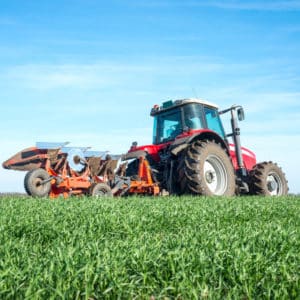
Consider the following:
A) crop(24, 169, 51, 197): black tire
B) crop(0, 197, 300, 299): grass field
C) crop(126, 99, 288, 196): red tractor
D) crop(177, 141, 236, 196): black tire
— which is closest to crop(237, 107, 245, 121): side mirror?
crop(126, 99, 288, 196): red tractor

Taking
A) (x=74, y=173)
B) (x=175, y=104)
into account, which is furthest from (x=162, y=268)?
(x=175, y=104)

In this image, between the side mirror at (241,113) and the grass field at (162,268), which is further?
the side mirror at (241,113)

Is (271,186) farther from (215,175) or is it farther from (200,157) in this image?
(200,157)

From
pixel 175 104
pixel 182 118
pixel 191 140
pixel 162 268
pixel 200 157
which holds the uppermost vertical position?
pixel 175 104

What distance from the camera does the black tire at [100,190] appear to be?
8.10 meters

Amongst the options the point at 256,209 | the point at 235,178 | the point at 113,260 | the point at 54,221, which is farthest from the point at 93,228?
the point at 235,178

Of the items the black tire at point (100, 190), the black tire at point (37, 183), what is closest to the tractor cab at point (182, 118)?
the black tire at point (100, 190)

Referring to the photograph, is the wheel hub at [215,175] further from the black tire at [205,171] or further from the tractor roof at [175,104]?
the tractor roof at [175,104]

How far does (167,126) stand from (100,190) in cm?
246

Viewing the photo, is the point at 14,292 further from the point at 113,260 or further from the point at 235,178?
the point at 235,178

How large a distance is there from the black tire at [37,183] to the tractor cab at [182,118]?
3.23m

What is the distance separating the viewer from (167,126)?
9750 mm

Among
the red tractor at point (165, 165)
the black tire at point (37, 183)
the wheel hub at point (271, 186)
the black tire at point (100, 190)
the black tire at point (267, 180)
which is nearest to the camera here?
the black tire at point (37, 183)

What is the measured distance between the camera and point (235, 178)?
9742mm
